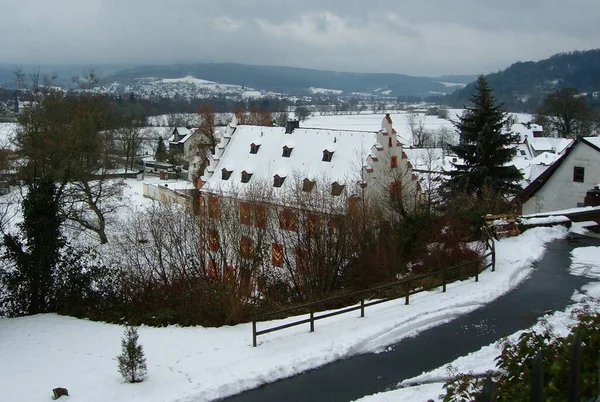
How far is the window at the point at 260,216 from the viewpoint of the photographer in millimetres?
27781

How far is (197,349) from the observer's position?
16719 mm

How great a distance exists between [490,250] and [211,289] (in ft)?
41.9

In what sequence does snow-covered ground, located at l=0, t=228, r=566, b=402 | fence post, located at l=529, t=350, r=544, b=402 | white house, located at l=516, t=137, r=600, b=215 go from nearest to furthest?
1. fence post, located at l=529, t=350, r=544, b=402
2. snow-covered ground, located at l=0, t=228, r=566, b=402
3. white house, located at l=516, t=137, r=600, b=215

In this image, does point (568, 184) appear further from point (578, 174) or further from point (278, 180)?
point (278, 180)

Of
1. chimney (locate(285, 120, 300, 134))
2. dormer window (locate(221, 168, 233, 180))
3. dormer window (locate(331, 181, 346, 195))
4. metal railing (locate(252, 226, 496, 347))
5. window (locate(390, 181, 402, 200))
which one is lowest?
metal railing (locate(252, 226, 496, 347))

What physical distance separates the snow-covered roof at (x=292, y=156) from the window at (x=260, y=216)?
8.67 m

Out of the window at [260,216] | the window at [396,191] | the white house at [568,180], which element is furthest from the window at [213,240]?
the white house at [568,180]

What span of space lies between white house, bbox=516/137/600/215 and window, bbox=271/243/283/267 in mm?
16931

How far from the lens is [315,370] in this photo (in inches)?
584

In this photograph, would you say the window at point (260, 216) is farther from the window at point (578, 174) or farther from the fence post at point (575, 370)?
the fence post at point (575, 370)

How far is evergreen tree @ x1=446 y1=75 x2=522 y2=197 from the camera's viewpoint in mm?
35125

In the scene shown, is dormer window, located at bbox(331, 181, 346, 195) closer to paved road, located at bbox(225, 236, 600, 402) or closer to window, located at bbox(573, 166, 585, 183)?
paved road, located at bbox(225, 236, 600, 402)

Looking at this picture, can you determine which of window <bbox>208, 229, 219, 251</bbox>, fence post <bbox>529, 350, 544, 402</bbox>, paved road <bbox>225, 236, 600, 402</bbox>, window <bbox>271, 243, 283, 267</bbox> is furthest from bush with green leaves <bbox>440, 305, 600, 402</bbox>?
window <bbox>208, 229, 219, 251</bbox>

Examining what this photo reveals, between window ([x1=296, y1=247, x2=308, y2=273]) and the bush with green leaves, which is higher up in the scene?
the bush with green leaves
